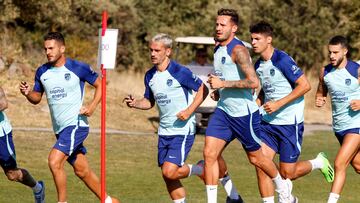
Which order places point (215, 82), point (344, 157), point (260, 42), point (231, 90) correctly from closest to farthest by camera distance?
point (215, 82) < point (231, 90) < point (260, 42) < point (344, 157)

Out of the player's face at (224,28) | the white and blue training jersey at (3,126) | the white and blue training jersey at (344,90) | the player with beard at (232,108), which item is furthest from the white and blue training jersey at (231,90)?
the white and blue training jersey at (3,126)

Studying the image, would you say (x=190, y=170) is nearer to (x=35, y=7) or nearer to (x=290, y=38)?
(x=35, y=7)

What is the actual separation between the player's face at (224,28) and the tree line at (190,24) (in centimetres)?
2716

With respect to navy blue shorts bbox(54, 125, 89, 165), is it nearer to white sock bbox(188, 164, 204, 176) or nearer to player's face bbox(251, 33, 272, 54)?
white sock bbox(188, 164, 204, 176)

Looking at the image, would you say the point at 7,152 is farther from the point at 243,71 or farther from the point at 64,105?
the point at 243,71

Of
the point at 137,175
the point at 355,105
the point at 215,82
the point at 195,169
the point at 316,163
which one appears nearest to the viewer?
the point at 215,82

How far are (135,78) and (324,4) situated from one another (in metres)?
10.6

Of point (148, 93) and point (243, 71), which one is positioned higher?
point (243, 71)

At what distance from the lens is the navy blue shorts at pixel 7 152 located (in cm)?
1328

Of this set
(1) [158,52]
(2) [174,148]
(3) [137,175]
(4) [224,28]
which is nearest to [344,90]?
(4) [224,28]

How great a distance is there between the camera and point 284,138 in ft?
45.3

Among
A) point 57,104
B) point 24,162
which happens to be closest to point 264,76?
point 57,104

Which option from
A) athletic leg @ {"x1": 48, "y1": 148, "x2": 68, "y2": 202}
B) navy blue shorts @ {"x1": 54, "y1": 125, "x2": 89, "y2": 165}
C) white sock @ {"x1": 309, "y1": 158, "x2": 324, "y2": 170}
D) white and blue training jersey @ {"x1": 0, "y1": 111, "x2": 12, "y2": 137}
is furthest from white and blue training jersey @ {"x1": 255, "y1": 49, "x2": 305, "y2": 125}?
white and blue training jersey @ {"x1": 0, "y1": 111, "x2": 12, "y2": 137}

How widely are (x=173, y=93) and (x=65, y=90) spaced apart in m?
1.33
